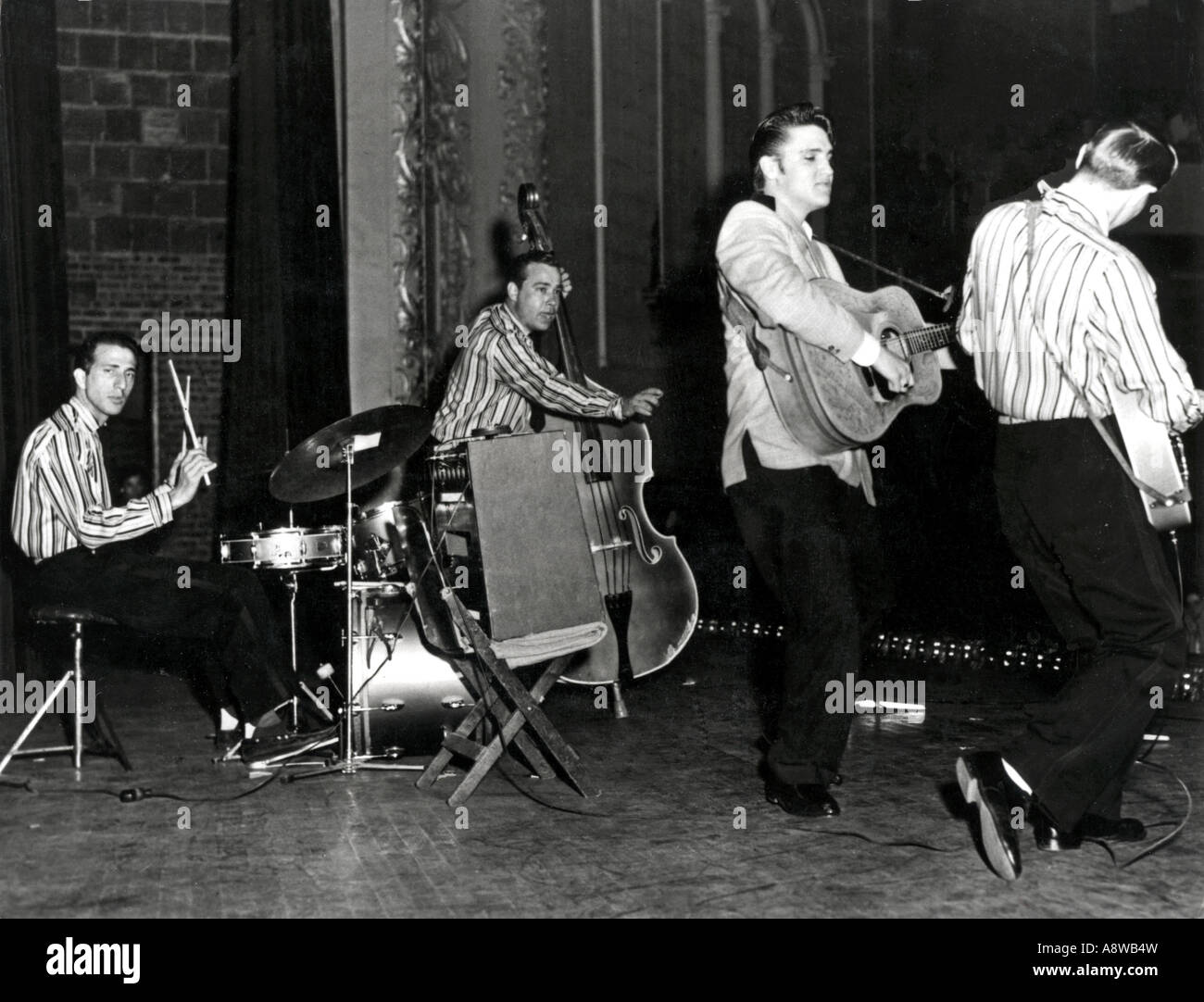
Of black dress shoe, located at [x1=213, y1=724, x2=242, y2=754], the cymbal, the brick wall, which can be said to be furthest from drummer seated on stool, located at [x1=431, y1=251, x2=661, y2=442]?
the brick wall

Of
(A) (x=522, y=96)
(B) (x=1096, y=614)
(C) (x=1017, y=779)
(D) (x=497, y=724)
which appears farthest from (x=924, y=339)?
(A) (x=522, y=96)

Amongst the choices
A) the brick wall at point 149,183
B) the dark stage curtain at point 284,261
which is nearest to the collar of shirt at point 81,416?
the dark stage curtain at point 284,261

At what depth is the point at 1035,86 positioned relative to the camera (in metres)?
7.21

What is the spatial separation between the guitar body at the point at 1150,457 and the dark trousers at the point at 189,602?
3.34 meters

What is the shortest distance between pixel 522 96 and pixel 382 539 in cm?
457

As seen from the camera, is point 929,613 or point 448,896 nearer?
point 448,896

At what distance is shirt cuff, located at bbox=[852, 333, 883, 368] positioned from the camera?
12.3 feet

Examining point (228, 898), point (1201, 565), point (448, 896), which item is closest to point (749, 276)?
point (448, 896)

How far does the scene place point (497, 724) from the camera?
4477mm

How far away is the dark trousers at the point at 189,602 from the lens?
5031 mm

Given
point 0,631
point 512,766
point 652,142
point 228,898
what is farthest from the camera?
point 652,142
